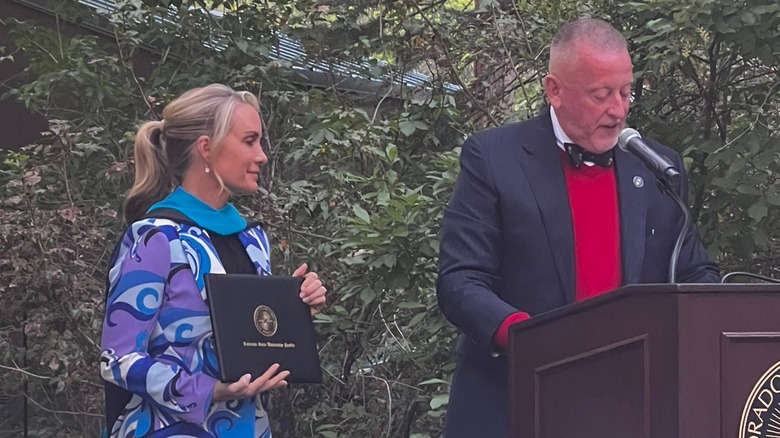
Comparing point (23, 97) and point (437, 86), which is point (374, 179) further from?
point (23, 97)

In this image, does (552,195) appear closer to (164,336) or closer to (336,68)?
(164,336)

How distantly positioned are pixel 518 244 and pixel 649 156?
16.3 inches

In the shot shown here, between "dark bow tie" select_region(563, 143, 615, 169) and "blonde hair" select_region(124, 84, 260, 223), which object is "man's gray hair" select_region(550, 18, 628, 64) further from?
"blonde hair" select_region(124, 84, 260, 223)

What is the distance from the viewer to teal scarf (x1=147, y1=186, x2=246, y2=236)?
114 inches

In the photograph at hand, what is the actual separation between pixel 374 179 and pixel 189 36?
138cm

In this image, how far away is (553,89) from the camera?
281 centimetres

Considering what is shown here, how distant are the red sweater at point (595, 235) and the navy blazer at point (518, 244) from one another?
2 centimetres

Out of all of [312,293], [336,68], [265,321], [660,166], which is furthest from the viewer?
[336,68]

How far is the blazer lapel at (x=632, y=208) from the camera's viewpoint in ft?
8.77

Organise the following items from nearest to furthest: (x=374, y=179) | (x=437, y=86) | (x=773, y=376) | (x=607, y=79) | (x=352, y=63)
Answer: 1. (x=773, y=376)
2. (x=607, y=79)
3. (x=374, y=179)
4. (x=437, y=86)
5. (x=352, y=63)

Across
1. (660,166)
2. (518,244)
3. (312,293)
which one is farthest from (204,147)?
(660,166)

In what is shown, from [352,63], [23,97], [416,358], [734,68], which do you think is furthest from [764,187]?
[23,97]

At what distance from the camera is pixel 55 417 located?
609 centimetres

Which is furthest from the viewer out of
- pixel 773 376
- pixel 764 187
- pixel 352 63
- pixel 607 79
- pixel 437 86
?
pixel 352 63
